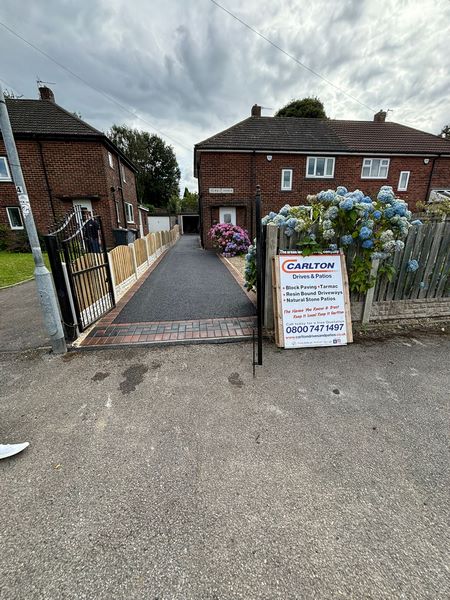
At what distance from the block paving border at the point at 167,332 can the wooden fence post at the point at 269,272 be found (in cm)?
37

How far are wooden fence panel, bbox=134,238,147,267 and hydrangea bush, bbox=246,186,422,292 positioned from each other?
6.15 meters

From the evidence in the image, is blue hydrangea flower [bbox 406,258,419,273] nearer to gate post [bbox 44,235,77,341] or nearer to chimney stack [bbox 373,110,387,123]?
gate post [bbox 44,235,77,341]

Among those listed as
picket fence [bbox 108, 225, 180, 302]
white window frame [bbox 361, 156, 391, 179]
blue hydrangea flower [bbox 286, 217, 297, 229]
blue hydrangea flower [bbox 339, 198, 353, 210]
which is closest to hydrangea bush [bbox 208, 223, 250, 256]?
picket fence [bbox 108, 225, 180, 302]

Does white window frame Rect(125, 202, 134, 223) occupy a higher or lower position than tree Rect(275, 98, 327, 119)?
lower

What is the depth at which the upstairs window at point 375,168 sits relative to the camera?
53.9 ft

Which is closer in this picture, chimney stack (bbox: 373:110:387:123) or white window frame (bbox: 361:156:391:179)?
white window frame (bbox: 361:156:391:179)

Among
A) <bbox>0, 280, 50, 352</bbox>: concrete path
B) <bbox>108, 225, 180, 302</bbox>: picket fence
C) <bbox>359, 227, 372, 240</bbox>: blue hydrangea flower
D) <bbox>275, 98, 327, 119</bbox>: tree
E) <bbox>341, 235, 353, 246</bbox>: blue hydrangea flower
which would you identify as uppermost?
<bbox>275, 98, 327, 119</bbox>: tree

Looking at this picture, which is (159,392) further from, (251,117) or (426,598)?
(251,117)

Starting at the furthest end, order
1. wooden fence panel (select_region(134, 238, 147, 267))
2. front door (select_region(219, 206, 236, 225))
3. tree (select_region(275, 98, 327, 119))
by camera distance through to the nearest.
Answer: tree (select_region(275, 98, 327, 119))
front door (select_region(219, 206, 236, 225))
wooden fence panel (select_region(134, 238, 147, 267))

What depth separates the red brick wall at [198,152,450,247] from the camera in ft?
48.3

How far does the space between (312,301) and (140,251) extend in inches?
288

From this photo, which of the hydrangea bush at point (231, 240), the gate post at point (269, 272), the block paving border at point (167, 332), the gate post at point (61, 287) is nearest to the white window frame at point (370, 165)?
the hydrangea bush at point (231, 240)

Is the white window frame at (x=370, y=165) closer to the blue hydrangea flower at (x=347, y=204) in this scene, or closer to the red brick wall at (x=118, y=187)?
the red brick wall at (x=118, y=187)

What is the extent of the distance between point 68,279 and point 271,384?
3.22 metres
